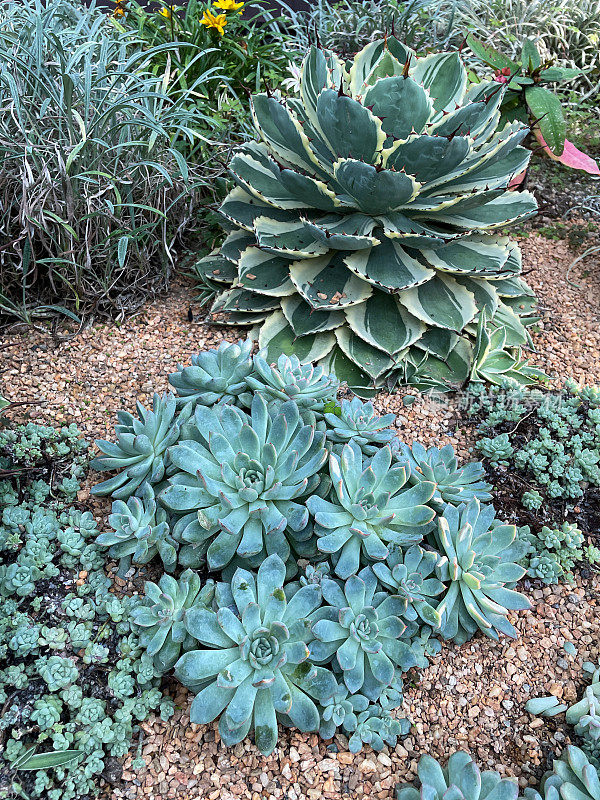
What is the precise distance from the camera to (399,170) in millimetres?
2121

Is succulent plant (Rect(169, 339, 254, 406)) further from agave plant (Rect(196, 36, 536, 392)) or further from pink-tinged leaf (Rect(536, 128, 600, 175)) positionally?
pink-tinged leaf (Rect(536, 128, 600, 175))

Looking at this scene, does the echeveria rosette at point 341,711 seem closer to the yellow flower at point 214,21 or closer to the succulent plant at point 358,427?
the succulent plant at point 358,427

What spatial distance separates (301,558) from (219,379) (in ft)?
1.82

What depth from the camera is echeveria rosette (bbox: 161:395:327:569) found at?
1481 mm

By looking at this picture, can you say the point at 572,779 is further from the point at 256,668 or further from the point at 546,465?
the point at 546,465

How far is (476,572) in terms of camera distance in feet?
5.05

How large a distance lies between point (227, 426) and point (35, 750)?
82 cm

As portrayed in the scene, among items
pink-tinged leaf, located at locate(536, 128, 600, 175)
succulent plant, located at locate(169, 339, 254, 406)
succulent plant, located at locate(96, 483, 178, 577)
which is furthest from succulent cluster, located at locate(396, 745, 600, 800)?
pink-tinged leaf, located at locate(536, 128, 600, 175)

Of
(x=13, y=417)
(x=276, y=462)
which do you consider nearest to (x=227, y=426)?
(x=276, y=462)

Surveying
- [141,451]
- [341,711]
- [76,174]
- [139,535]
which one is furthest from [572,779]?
[76,174]

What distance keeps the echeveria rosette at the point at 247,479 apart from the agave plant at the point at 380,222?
583mm

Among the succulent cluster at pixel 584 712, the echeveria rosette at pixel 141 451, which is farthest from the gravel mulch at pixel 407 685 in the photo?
the echeveria rosette at pixel 141 451

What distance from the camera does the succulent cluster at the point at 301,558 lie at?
134cm

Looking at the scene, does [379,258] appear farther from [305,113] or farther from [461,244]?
[305,113]
